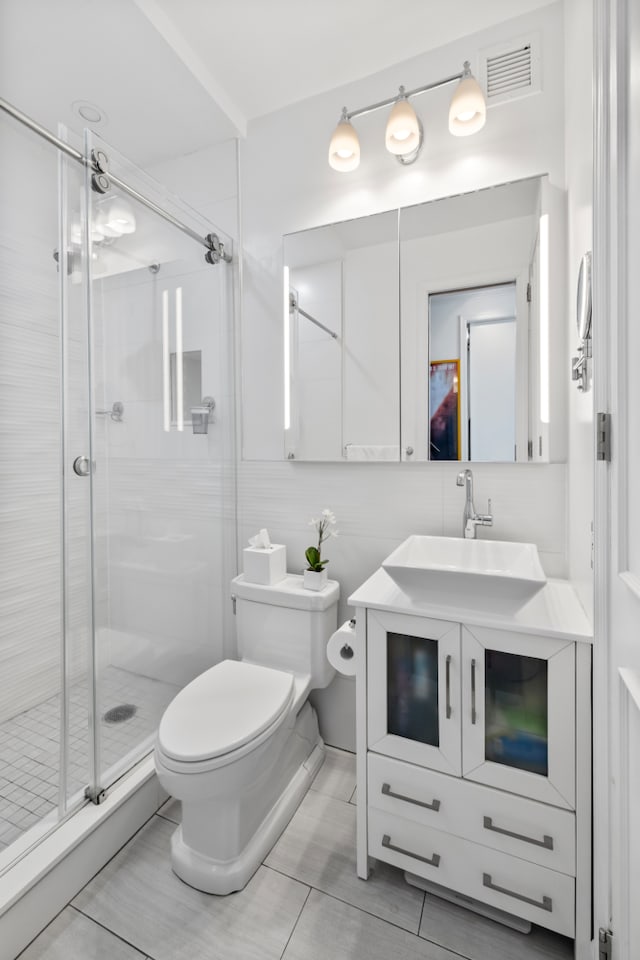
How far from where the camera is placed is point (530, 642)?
1.08m

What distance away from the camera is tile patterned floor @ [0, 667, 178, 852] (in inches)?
52.5

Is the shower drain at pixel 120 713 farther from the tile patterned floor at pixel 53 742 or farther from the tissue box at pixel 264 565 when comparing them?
the tissue box at pixel 264 565

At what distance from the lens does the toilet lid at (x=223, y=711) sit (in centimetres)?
117

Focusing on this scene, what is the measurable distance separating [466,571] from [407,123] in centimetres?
153

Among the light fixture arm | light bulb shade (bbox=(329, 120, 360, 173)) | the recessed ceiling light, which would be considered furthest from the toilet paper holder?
the recessed ceiling light

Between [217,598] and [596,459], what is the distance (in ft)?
5.20

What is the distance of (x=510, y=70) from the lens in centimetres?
149

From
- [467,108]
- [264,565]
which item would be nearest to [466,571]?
[264,565]

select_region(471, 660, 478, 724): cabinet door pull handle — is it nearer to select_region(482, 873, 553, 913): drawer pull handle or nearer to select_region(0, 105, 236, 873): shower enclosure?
select_region(482, 873, 553, 913): drawer pull handle

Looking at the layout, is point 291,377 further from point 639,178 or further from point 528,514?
point 639,178

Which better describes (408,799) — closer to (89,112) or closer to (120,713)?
(120,713)

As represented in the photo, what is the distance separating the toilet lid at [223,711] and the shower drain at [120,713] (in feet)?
0.92

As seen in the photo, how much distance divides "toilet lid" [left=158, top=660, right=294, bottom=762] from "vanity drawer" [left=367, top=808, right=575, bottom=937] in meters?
0.42

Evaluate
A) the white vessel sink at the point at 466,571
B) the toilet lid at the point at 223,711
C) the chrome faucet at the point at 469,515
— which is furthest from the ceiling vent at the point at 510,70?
the toilet lid at the point at 223,711
